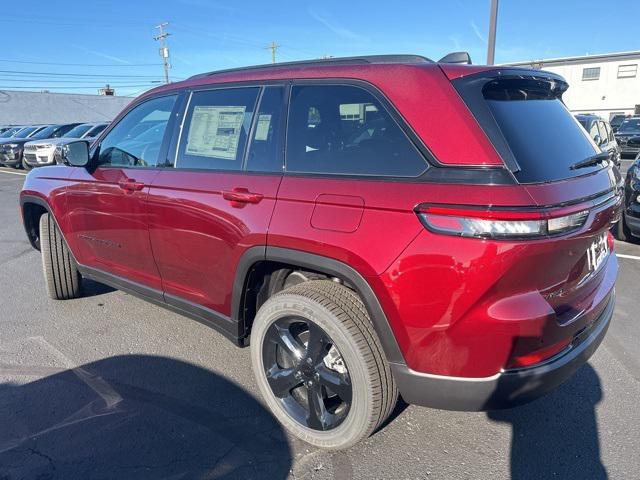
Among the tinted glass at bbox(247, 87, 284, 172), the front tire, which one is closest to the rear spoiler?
the tinted glass at bbox(247, 87, 284, 172)

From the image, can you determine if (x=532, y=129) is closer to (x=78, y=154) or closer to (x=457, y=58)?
(x=457, y=58)

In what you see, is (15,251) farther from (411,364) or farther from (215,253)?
(411,364)

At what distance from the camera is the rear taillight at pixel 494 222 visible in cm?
178

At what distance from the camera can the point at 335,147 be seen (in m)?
2.34

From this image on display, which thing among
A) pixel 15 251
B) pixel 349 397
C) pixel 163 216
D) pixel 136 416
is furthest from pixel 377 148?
pixel 15 251

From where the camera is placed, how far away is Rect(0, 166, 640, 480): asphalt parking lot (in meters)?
2.31

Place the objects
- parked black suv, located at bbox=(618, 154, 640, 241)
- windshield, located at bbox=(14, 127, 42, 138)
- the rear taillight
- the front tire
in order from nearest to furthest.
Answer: the rear taillight, the front tire, parked black suv, located at bbox=(618, 154, 640, 241), windshield, located at bbox=(14, 127, 42, 138)

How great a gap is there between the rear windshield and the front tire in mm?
942

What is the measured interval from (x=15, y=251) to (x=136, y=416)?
4.71m

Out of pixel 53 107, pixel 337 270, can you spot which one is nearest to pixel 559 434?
pixel 337 270

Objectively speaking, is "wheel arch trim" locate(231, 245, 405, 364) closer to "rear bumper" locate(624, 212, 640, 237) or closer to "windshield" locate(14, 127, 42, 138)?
"rear bumper" locate(624, 212, 640, 237)

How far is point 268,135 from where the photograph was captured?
2.59 metres

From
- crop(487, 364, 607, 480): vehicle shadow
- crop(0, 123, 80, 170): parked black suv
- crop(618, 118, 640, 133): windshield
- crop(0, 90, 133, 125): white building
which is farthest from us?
crop(0, 90, 133, 125): white building

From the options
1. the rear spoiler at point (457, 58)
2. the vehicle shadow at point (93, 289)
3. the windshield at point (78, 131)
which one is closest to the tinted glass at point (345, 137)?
the rear spoiler at point (457, 58)
